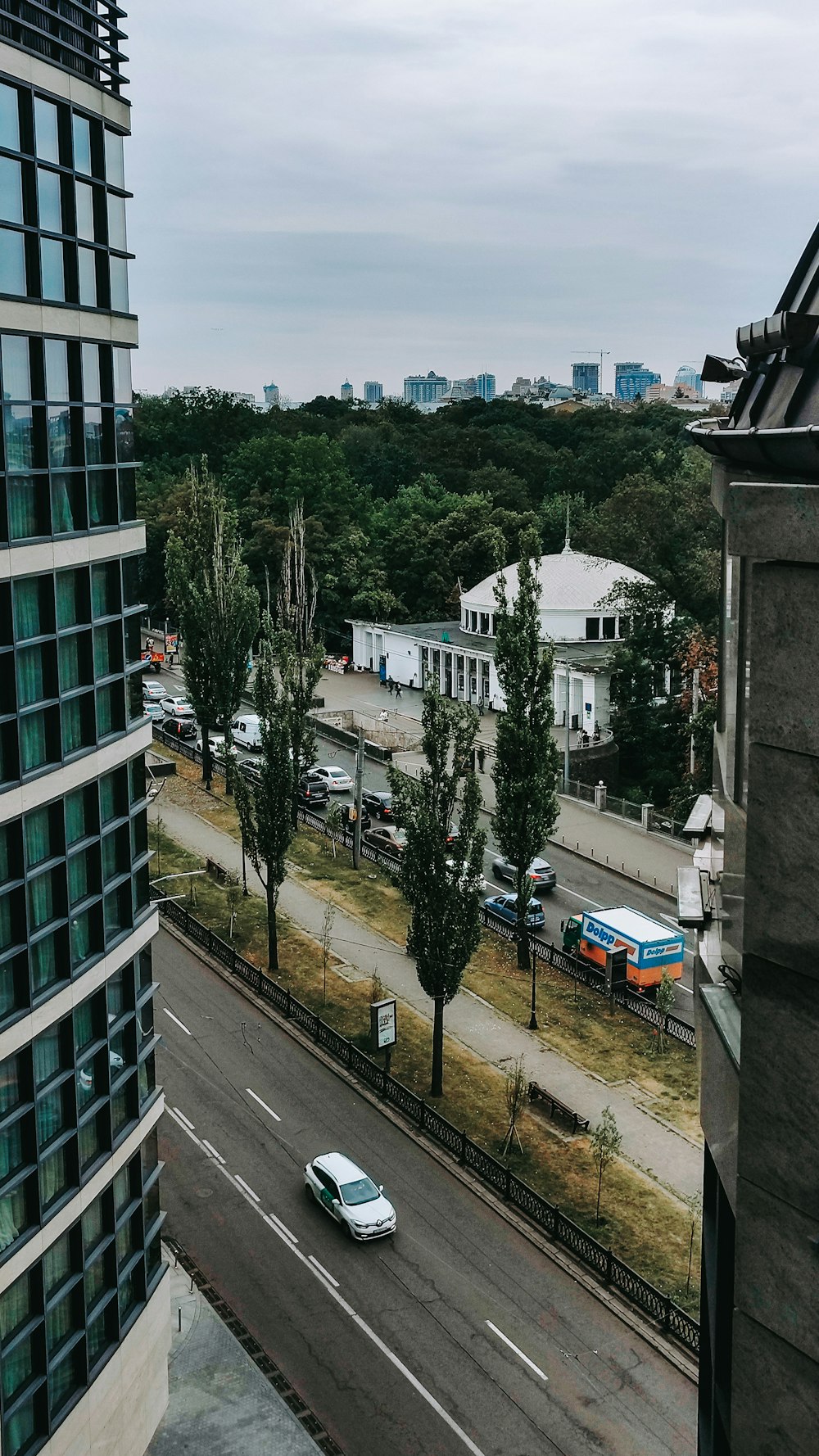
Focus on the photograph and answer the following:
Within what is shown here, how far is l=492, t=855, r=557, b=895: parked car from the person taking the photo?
42438mm

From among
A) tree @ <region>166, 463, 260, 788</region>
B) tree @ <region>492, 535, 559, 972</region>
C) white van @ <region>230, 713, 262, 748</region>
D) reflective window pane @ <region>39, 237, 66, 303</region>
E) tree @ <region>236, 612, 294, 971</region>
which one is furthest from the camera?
white van @ <region>230, 713, 262, 748</region>

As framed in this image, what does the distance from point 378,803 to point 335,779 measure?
149 inches

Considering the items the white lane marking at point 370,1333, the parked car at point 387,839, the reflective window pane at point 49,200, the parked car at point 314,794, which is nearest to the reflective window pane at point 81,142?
the reflective window pane at point 49,200

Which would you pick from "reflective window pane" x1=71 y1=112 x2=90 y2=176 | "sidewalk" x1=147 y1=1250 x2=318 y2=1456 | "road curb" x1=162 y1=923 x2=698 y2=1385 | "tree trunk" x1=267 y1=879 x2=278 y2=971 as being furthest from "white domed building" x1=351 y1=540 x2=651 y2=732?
"reflective window pane" x1=71 y1=112 x2=90 y2=176

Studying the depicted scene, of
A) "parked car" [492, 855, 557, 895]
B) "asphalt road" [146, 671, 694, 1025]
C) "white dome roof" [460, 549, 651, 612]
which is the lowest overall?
"asphalt road" [146, 671, 694, 1025]

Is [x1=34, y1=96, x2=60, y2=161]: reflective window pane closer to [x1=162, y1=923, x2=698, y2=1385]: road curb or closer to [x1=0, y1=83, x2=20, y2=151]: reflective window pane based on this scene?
[x1=0, y1=83, x2=20, y2=151]: reflective window pane

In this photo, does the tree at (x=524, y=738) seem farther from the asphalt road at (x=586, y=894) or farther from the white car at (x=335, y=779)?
the white car at (x=335, y=779)

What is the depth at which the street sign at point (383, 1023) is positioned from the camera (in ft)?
98.7

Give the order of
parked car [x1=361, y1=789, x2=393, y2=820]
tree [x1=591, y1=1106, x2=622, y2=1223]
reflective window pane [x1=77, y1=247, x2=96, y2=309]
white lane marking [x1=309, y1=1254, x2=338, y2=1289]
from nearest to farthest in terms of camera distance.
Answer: reflective window pane [x1=77, y1=247, x2=96, y2=309]
white lane marking [x1=309, y1=1254, x2=338, y2=1289]
tree [x1=591, y1=1106, x2=622, y2=1223]
parked car [x1=361, y1=789, x2=393, y2=820]

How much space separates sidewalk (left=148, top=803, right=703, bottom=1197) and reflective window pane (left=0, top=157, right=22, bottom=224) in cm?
2144

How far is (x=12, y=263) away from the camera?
1408cm

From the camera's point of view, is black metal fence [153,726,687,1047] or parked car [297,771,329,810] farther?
parked car [297,771,329,810]

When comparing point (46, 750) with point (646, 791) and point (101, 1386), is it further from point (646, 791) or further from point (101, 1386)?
point (646, 791)

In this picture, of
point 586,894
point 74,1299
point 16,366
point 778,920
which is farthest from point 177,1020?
point 778,920
